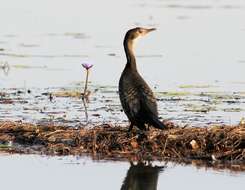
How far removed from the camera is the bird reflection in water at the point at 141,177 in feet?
33.7

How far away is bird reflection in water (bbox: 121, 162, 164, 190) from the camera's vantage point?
10266 mm

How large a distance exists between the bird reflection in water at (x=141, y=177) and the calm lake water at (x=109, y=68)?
0.06m

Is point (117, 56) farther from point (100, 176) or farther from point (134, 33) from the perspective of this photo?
point (100, 176)

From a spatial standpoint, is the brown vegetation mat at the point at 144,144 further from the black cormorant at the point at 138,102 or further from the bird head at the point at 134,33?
the bird head at the point at 134,33

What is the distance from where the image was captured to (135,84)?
39.1 ft

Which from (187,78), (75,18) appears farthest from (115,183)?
(75,18)

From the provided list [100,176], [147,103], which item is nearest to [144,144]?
[147,103]

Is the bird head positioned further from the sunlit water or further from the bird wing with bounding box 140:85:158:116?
the sunlit water

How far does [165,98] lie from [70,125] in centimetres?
252

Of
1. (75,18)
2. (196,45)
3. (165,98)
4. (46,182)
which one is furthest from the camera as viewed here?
(75,18)

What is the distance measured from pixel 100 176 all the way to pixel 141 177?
42 centimetres

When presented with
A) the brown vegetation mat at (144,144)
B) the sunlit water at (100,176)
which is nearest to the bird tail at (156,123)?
the brown vegetation mat at (144,144)

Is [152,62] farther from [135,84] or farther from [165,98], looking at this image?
[135,84]

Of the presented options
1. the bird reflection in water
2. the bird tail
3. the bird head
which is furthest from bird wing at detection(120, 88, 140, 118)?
the bird head
